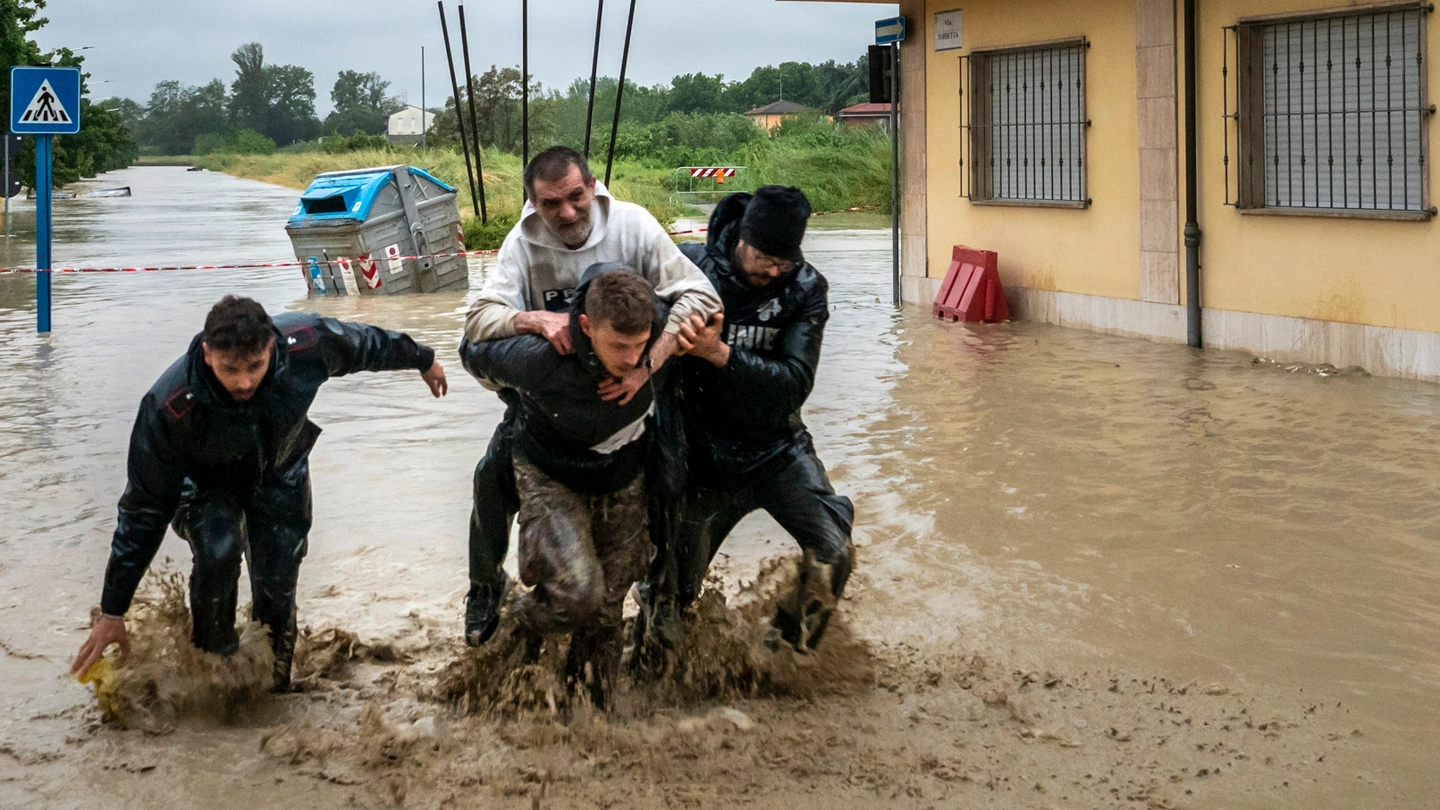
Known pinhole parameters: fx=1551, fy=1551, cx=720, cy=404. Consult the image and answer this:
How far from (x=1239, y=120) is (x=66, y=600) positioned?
9.62 metres

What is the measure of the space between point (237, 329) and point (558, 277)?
37.9 inches

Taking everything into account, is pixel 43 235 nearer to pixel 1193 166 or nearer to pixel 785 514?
pixel 1193 166

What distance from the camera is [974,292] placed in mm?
15320

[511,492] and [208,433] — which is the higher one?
[208,433]

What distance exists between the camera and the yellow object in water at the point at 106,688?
16.2 ft

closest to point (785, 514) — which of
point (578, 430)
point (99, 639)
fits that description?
point (578, 430)

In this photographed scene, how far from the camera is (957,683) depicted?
521cm

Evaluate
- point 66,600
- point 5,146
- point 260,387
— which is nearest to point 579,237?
point 260,387

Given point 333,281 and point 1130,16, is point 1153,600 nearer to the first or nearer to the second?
point 1130,16

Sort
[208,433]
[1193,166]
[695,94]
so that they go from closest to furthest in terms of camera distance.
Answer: [208,433] → [1193,166] → [695,94]

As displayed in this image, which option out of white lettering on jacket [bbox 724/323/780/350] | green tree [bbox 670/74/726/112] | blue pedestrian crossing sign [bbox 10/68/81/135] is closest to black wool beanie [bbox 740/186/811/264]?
white lettering on jacket [bbox 724/323/780/350]

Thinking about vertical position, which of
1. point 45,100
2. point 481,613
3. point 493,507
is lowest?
point 481,613

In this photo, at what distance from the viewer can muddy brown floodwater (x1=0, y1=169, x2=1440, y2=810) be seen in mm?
4430

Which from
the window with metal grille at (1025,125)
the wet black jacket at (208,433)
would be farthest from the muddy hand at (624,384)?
the window with metal grille at (1025,125)
